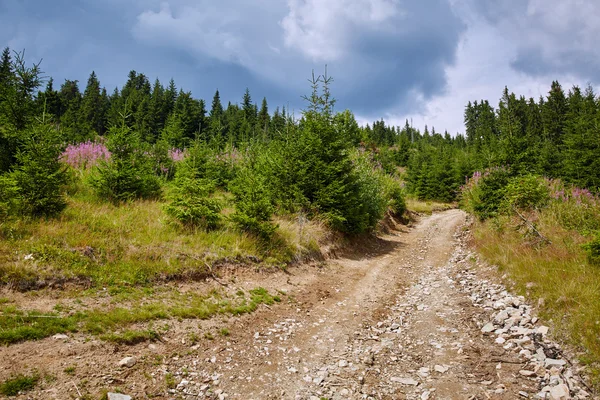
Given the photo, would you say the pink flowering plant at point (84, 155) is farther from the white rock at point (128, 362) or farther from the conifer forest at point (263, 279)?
the white rock at point (128, 362)

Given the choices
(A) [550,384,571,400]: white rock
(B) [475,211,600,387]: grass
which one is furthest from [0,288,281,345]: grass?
(B) [475,211,600,387]: grass

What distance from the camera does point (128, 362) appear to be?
451cm

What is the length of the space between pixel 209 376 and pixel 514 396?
462cm

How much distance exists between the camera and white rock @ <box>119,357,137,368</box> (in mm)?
4469

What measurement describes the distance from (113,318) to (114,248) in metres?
2.50

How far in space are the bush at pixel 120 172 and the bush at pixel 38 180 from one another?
2.33 metres

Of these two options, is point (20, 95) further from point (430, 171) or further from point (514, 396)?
point (430, 171)

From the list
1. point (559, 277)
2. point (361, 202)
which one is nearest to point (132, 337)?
point (559, 277)

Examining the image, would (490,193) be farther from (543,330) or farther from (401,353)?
(401,353)

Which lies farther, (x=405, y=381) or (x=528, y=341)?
(x=528, y=341)

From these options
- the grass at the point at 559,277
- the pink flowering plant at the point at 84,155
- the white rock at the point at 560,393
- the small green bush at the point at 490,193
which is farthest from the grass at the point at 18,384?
the small green bush at the point at 490,193

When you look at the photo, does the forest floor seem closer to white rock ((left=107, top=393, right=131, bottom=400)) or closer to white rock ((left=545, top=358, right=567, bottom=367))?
white rock ((left=545, top=358, right=567, bottom=367))

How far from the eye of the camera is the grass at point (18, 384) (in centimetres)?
351

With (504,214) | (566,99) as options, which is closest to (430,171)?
(504,214)
